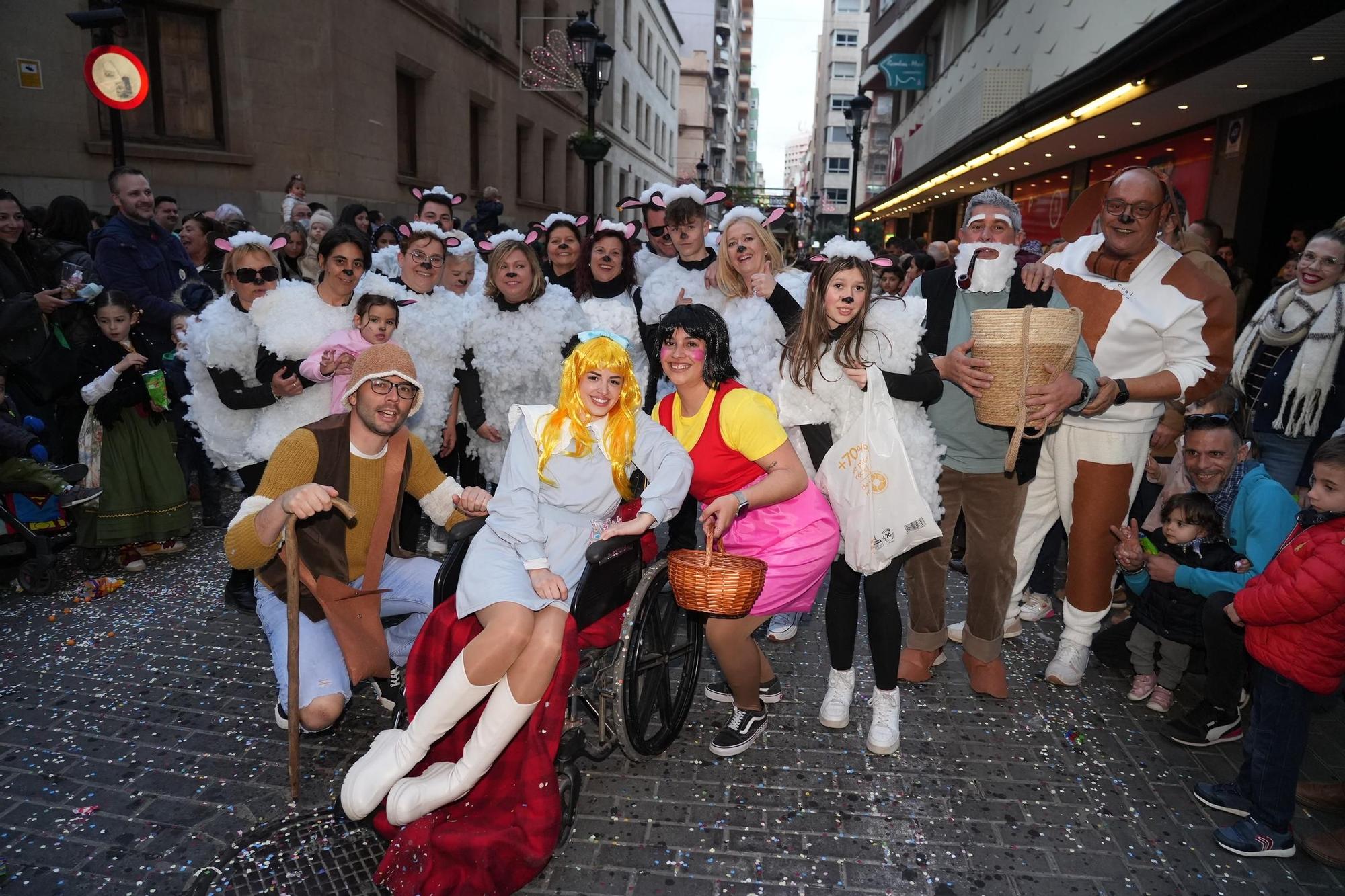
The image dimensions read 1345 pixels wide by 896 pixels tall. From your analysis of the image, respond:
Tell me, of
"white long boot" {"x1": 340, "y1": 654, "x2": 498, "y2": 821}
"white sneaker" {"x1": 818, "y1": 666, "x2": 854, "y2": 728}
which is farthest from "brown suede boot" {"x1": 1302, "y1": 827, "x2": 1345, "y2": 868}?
"white long boot" {"x1": 340, "y1": 654, "x2": 498, "y2": 821}

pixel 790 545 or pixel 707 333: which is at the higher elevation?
pixel 707 333

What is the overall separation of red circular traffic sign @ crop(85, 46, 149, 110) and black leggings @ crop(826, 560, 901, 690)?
293 inches

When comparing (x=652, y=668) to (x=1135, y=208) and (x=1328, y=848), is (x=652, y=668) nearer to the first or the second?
(x=1328, y=848)

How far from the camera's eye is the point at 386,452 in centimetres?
341

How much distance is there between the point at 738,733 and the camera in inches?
134

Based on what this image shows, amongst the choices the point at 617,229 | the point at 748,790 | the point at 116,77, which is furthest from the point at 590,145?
the point at 748,790

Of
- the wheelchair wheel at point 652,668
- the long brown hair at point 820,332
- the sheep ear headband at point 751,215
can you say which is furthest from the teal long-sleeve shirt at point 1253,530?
the sheep ear headband at point 751,215

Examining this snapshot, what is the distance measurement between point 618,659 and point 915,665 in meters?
1.81

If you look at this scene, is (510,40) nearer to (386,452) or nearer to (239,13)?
(239,13)

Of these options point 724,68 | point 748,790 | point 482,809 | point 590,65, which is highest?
point 724,68

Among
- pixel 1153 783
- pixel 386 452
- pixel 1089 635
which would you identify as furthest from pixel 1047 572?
pixel 386 452

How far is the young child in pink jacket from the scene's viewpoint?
415 cm

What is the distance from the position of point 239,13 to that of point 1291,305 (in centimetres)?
1195

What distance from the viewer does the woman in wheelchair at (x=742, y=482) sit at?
3189mm
